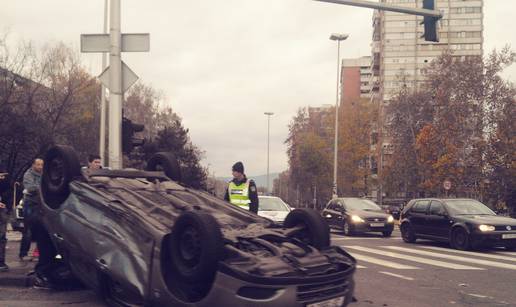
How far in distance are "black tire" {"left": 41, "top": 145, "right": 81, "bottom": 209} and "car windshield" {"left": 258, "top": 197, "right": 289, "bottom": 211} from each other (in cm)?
994

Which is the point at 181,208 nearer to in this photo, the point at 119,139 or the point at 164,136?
the point at 119,139

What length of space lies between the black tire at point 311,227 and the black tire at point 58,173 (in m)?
2.44

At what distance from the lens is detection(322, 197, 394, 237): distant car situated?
712 inches

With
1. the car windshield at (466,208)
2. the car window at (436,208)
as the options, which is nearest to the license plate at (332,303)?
the car windshield at (466,208)

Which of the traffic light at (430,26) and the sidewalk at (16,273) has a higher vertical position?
the traffic light at (430,26)

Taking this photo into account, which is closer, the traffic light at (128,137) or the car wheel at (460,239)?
the traffic light at (128,137)

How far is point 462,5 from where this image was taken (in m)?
77.3

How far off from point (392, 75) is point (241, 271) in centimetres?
7880

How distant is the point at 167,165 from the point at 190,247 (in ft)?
9.46

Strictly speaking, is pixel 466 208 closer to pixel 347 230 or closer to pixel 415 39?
pixel 347 230

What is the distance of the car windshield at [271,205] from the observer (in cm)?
1598

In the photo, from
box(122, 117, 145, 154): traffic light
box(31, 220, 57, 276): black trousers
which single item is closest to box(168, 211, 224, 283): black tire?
box(31, 220, 57, 276): black trousers

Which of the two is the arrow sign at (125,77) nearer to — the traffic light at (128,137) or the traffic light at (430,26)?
the traffic light at (128,137)

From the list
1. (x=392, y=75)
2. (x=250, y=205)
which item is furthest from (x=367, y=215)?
(x=392, y=75)
